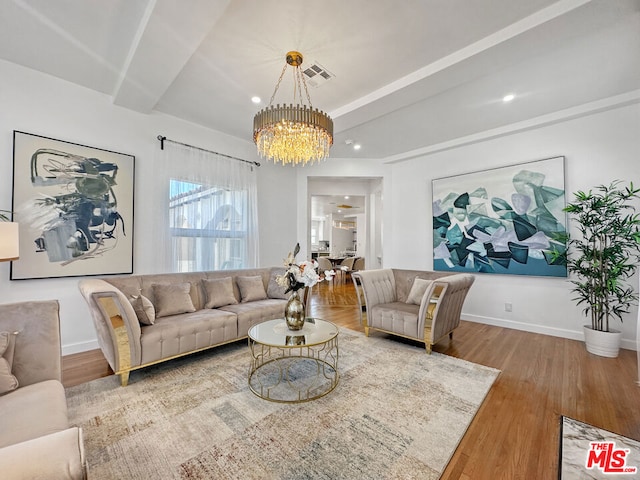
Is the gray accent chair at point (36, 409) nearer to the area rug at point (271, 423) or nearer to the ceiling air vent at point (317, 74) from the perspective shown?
the area rug at point (271, 423)

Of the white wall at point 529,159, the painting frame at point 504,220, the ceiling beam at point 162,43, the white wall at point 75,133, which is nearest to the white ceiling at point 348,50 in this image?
the ceiling beam at point 162,43

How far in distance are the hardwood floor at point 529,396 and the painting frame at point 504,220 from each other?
1.06 m

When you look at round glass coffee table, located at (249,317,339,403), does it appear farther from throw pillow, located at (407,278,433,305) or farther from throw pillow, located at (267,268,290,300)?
throw pillow, located at (407,278,433,305)

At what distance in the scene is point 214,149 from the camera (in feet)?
14.3

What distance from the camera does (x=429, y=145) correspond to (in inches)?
188

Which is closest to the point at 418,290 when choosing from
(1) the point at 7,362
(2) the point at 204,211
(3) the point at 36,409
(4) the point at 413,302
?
(4) the point at 413,302

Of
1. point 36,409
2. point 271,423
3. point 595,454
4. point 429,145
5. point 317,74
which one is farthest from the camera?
point 429,145

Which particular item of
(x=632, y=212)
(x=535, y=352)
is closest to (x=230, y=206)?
(x=535, y=352)

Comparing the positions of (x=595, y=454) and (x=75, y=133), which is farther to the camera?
(x=75, y=133)

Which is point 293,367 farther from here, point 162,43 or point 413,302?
point 162,43

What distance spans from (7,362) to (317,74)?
322 cm

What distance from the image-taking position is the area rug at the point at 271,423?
1.52m

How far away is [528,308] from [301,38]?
177 inches

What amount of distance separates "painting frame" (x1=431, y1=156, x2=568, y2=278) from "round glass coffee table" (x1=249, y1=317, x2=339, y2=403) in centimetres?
297
